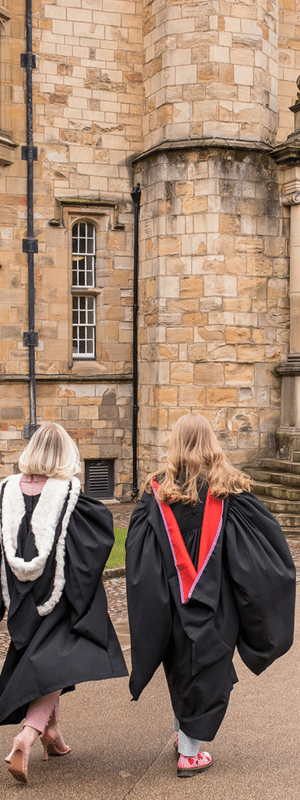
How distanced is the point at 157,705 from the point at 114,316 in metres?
8.66

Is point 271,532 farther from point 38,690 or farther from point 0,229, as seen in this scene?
point 0,229

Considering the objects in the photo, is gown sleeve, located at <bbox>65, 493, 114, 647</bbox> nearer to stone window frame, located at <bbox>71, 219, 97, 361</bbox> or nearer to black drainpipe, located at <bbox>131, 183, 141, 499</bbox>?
black drainpipe, located at <bbox>131, 183, 141, 499</bbox>

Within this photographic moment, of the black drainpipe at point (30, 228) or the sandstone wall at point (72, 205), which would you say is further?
the sandstone wall at point (72, 205)

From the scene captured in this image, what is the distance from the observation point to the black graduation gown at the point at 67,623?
3.64 meters

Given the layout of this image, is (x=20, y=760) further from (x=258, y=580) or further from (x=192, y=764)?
(x=258, y=580)

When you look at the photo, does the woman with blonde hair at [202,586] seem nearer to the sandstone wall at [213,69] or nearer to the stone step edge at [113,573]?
the stone step edge at [113,573]

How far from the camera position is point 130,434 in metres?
12.9

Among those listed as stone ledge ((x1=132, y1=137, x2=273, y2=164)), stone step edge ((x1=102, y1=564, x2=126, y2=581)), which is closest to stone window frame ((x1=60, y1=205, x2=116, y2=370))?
stone ledge ((x1=132, y1=137, x2=273, y2=164))

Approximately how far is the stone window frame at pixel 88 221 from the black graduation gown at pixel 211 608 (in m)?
9.00

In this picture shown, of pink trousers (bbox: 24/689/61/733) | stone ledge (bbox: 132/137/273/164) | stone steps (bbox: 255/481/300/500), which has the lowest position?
pink trousers (bbox: 24/689/61/733)

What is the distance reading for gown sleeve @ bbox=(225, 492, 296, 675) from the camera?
3.71 metres

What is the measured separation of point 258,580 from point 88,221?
9845 millimetres

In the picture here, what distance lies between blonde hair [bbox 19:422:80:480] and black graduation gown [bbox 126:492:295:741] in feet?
1.48

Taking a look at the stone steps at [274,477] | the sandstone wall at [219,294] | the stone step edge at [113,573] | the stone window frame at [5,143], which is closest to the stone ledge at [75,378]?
the sandstone wall at [219,294]
